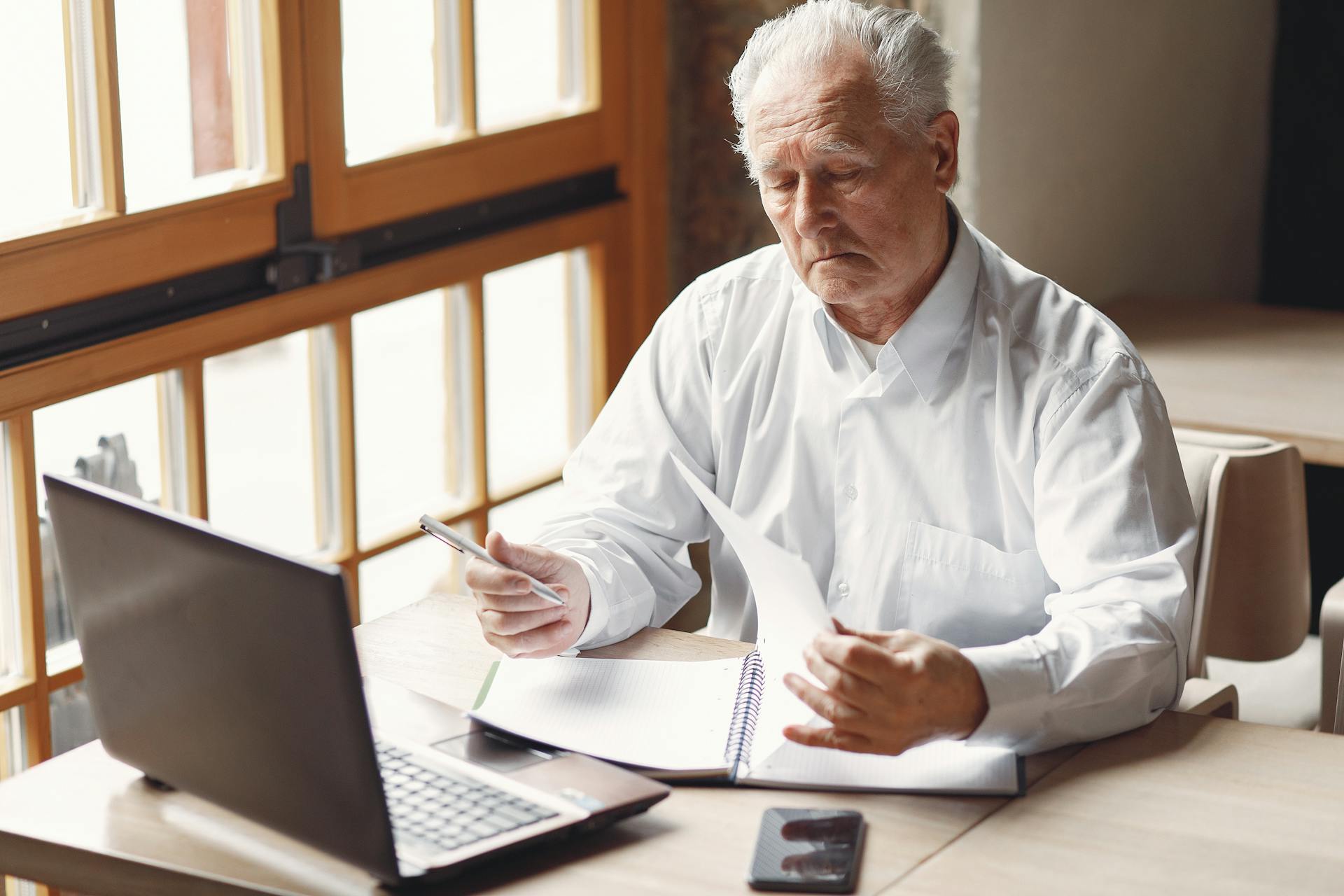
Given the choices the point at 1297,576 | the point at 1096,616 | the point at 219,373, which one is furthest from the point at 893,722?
the point at 219,373

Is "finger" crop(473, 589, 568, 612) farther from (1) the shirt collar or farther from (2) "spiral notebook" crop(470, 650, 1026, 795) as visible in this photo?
(1) the shirt collar

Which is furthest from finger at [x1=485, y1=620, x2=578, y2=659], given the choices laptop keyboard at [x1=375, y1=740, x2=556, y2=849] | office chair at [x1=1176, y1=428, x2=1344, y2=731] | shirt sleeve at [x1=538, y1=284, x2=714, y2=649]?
office chair at [x1=1176, y1=428, x2=1344, y2=731]

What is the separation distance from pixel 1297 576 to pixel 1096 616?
0.87 m

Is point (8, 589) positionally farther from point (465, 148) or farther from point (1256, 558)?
point (1256, 558)

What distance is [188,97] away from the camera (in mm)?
2100

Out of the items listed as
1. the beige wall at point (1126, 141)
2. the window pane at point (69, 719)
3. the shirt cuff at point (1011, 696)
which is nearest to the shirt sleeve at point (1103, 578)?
the shirt cuff at point (1011, 696)

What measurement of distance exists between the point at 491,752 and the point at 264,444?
42.0 inches

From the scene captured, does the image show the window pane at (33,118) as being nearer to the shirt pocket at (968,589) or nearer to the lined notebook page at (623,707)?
the lined notebook page at (623,707)

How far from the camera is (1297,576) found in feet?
7.11

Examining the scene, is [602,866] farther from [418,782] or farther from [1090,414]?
[1090,414]

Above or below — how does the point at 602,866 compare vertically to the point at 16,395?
below

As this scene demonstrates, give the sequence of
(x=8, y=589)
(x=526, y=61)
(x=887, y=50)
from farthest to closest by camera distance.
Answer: (x=526, y=61), (x=8, y=589), (x=887, y=50)

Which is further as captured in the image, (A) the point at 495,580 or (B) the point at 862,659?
(A) the point at 495,580

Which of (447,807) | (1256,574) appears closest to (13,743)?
(447,807)
